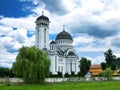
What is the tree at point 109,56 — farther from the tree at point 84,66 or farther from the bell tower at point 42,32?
the bell tower at point 42,32

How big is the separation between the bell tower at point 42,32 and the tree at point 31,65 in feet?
162

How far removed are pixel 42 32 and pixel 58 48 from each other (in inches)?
489

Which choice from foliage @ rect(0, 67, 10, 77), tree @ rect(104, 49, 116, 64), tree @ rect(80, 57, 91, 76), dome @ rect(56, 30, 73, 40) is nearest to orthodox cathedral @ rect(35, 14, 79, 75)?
dome @ rect(56, 30, 73, 40)

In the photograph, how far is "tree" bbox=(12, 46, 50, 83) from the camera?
4894cm

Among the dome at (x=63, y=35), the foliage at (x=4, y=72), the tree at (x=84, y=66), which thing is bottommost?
the foliage at (x=4, y=72)

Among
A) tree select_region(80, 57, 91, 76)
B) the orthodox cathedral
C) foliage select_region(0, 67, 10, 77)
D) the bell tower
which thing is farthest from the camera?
the bell tower

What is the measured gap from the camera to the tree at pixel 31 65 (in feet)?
161

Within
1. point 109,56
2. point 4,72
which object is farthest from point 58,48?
point 4,72

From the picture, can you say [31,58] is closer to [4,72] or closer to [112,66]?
[4,72]

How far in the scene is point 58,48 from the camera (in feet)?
368

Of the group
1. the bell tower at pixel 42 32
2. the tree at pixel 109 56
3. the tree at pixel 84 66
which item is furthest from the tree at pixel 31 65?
the bell tower at pixel 42 32

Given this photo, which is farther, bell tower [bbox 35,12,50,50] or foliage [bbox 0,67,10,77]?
bell tower [bbox 35,12,50,50]

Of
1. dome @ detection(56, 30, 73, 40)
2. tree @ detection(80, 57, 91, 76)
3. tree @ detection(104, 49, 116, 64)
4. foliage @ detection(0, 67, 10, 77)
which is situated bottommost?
foliage @ detection(0, 67, 10, 77)

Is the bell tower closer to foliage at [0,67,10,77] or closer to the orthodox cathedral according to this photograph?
the orthodox cathedral
